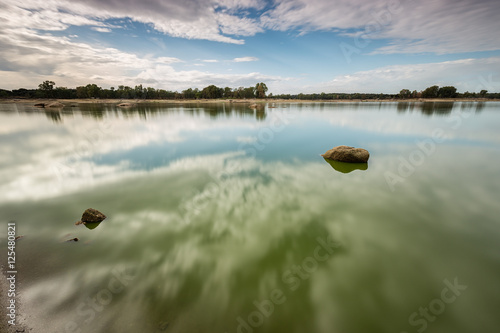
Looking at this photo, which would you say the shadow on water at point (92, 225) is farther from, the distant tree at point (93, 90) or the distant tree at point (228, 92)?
the distant tree at point (93, 90)

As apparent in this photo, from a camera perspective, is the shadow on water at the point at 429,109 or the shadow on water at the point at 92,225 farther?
the shadow on water at the point at 429,109

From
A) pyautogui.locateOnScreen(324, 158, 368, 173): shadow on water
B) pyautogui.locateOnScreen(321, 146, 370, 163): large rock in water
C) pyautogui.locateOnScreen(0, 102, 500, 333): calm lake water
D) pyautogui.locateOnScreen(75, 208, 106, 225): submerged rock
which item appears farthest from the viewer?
pyautogui.locateOnScreen(321, 146, 370, 163): large rock in water

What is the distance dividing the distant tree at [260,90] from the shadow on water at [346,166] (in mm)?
155595

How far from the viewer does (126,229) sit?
23.1 ft

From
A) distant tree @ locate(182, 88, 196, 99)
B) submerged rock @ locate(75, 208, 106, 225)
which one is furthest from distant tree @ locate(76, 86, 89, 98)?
submerged rock @ locate(75, 208, 106, 225)

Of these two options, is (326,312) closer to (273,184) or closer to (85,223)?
(273,184)

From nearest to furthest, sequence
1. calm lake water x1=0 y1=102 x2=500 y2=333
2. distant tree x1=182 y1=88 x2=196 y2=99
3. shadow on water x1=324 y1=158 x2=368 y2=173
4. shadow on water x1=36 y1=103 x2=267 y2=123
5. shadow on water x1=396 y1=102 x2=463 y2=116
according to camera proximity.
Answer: calm lake water x1=0 y1=102 x2=500 y2=333, shadow on water x1=324 y1=158 x2=368 y2=173, shadow on water x1=36 y1=103 x2=267 y2=123, shadow on water x1=396 y1=102 x2=463 y2=116, distant tree x1=182 y1=88 x2=196 y2=99

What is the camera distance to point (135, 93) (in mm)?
162375

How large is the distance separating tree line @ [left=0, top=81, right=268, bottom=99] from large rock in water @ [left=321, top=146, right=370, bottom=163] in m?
155

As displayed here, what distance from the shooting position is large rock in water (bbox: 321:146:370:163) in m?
14.5

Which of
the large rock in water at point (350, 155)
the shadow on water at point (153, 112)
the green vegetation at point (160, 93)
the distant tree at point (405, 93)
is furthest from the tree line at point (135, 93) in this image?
the large rock in water at point (350, 155)

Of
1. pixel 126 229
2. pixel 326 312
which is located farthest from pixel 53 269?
pixel 326 312

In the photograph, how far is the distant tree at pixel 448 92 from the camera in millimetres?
151625

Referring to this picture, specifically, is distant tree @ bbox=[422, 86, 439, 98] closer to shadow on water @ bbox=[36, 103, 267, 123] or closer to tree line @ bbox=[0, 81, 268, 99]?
tree line @ bbox=[0, 81, 268, 99]
